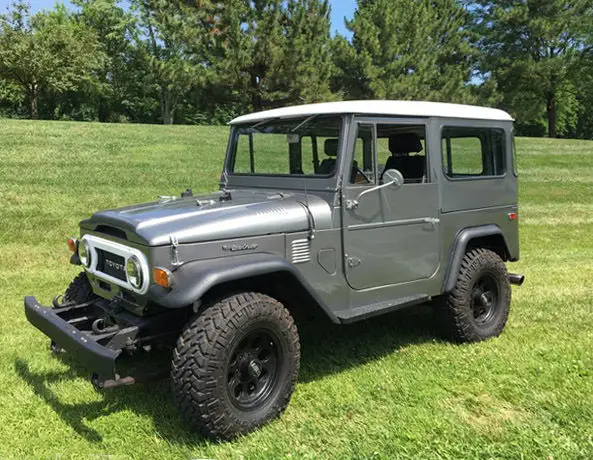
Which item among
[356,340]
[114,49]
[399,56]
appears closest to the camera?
[356,340]

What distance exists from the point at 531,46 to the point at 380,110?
3314 centimetres

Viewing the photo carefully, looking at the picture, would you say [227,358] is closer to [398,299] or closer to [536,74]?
[398,299]

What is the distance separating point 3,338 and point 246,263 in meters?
2.87

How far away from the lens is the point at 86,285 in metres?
4.30

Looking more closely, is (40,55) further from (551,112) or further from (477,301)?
(551,112)

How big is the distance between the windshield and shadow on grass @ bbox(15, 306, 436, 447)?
4.70ft

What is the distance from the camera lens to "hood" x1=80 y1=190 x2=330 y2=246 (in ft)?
10.7

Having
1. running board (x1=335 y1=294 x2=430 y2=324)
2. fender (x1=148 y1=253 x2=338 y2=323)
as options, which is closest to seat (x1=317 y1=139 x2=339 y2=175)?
fender (x1=148 y1=253 x2=338 y2=323)

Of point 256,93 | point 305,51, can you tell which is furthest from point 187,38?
point 305,51

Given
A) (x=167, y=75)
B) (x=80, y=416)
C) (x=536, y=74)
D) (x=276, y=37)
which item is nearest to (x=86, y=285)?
(x=80, y=416)

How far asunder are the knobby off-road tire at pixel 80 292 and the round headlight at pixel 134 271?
1.11m

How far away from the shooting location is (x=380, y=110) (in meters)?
4.08

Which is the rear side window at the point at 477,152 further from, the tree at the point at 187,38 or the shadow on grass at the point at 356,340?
the tree at the point at 187,38

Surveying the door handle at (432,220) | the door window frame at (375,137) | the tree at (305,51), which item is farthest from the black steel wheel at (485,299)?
the tree at (305,51)
